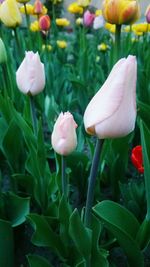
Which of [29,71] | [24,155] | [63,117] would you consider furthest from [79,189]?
[63,117]

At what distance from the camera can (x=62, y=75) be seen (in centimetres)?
184

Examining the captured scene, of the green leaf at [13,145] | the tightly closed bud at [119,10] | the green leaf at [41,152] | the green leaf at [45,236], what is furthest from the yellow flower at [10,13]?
the green leaf at [45,236]

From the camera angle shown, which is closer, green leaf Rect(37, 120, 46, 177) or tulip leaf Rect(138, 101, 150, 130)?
green leaf Rect(37, 120, 46, 177)

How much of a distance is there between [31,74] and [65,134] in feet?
0.90

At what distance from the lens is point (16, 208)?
917 mm

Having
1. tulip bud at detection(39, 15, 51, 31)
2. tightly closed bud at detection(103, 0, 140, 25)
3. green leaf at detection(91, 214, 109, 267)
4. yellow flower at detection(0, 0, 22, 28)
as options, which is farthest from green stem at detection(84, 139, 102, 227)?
tulip bud at detection(39, 15, 51, 31)

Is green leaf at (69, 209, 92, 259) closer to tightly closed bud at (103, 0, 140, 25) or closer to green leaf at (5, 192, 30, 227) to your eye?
green leaf at (5, 192, 30, 227)

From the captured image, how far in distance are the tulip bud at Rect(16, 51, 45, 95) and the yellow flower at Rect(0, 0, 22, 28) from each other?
494 mm

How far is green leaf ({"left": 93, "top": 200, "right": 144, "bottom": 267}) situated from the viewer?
2.36 feet

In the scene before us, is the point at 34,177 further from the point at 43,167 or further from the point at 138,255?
the point at 138,255

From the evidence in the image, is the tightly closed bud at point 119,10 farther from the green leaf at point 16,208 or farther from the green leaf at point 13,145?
the green leaf at point 16,208

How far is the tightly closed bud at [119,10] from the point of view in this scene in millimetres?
1067

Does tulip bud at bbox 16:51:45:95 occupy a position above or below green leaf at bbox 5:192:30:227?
above

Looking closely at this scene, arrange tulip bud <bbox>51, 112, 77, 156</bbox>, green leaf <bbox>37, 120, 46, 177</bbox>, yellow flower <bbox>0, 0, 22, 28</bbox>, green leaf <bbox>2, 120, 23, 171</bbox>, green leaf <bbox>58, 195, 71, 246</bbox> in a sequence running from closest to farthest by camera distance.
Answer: tulip bud <bbox>51, 112, 77, 156</bbox> → green leaf <bbox>58, 195, 71, 246</bbox> → green leaf <bbox>37, 120, 46, 177</bbox> → green leaf <bbox>2, 120, 23, 171</bbox> → yellow flower <bbox>0, 0, 22, 28</bbox>
